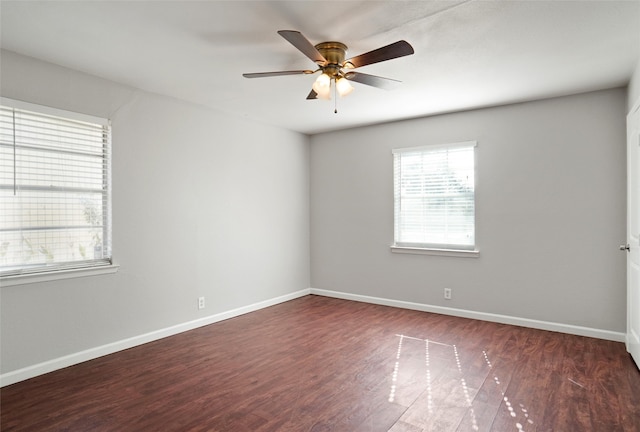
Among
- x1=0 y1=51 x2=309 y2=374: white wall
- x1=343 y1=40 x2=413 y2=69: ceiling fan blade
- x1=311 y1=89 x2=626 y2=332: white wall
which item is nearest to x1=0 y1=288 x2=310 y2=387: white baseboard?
x1=0 y1=51 x2=309 y2=374: white wall

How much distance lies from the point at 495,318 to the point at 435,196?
163 cm

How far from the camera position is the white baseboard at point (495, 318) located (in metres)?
3.72

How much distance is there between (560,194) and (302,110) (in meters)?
3.04

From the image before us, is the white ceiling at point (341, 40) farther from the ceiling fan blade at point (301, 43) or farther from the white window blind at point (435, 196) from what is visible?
the white window blind at point (435, 196)

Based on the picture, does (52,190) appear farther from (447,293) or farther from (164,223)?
(447,293)

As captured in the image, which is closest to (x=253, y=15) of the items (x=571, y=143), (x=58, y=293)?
(x=58, y=293)

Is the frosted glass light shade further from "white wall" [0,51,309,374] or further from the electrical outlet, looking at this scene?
the electrical outlet

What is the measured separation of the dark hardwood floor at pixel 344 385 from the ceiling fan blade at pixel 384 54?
2.32 meters

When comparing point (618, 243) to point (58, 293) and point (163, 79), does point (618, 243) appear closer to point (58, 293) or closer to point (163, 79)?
point (163, 79)

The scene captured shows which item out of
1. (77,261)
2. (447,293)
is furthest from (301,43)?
(447,293)

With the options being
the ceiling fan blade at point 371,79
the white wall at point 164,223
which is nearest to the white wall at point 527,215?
the white wall at point 164,223

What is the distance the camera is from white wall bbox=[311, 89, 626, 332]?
3707 millimetres

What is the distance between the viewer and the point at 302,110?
4.45 metres

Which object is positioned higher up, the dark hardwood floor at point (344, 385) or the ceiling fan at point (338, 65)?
the ceiling fan at point (338, 65)
